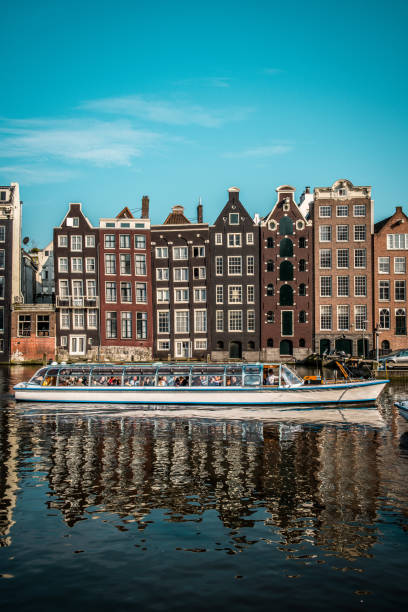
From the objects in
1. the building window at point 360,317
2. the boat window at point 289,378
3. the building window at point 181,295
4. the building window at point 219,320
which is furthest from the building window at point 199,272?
Result: the boat window at point 289,378

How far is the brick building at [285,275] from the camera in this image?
84.8m

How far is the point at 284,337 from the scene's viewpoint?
3339 inches

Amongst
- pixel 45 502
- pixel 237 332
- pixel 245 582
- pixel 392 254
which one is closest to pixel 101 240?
pixel 237 332

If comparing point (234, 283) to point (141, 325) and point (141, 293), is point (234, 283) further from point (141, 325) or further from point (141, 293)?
point (141, 325)

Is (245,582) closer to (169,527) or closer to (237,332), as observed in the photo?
(169,527)

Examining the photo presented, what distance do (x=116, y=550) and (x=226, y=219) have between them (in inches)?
2896

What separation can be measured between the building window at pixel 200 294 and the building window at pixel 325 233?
755 inches

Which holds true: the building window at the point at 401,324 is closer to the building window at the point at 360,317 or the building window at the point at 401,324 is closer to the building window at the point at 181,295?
the building window at the point at 360,317

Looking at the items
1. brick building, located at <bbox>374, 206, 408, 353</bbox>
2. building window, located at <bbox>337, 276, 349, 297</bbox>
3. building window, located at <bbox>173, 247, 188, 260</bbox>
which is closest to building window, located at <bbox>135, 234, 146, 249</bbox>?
building window, located at <bbox>173, 247, 188, 260</bbox>

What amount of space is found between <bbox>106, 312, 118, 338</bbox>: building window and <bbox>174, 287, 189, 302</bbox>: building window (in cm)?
959

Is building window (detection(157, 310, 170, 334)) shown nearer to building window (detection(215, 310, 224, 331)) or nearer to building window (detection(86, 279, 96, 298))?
building window (detection(215, 310, 224, 331))

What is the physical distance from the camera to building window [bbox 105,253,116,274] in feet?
286

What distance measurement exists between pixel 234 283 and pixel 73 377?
1783 inches

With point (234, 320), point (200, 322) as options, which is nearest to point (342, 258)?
point (234, 320)
